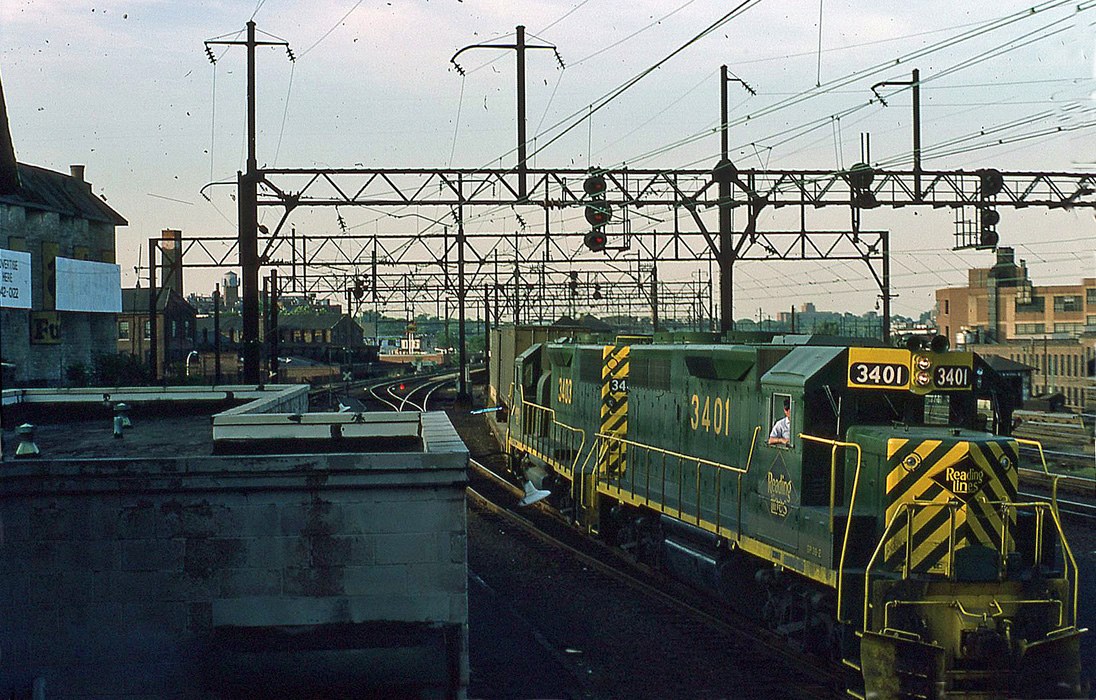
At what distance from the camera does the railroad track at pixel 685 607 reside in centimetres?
1030

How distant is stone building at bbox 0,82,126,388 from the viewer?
48219 mm

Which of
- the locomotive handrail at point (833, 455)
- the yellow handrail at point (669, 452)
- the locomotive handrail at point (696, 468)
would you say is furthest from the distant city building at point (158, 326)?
the locomotive handrail at point (833, 455)

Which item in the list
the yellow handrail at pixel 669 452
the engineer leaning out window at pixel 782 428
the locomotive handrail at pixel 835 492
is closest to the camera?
the locomotive handrail at pixel 835 492

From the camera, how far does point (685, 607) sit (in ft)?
43.1

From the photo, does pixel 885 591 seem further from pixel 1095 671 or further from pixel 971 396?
pixel 1095 671

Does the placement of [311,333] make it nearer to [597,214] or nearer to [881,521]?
[597,214]

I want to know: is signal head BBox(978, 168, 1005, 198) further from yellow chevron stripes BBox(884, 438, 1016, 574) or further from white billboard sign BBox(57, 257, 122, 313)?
white billboard sign BBox(57, 257, 122, 313)

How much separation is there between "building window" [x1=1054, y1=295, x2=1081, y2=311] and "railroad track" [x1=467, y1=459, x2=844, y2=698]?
48104 millimetres

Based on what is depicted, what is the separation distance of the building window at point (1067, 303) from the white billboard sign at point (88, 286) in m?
52.6

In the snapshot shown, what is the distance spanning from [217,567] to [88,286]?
50.3 meters

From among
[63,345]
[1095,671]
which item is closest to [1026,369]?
[1095,671]

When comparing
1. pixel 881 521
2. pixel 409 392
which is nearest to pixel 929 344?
pixel 881 521

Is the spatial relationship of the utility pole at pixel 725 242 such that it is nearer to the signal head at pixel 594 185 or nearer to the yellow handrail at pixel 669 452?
the signal head at pixel 594 185

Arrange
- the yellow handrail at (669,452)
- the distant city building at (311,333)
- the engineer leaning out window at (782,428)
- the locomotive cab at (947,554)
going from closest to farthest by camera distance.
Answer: the locomotive cab at (947,554), the engineer leaning out window at (782,428), the yellow handrail at (669,452), the distant city building at (311,333)
